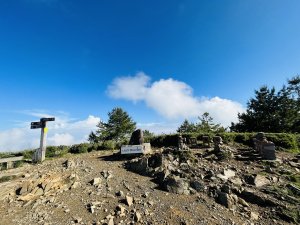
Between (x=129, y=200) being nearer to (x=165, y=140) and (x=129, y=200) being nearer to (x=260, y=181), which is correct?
(x=260, y=181)

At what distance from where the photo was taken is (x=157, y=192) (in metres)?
9.23

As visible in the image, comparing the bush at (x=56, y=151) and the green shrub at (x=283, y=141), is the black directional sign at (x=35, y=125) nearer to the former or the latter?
the bush at (x=56, y=151)

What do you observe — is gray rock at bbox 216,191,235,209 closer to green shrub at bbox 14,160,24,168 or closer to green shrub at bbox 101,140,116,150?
green shrub at bbox 101,140,116,150

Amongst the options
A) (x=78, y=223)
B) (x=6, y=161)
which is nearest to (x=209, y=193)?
(x=78, y=223)

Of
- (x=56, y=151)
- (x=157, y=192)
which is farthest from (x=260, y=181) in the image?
(x=56, y=151)

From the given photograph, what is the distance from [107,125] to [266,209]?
4429 centimetres

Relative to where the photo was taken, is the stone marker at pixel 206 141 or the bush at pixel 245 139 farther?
the bush at pixel 245 139

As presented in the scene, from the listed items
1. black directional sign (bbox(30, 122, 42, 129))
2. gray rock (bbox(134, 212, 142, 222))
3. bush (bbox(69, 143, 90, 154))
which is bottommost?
gray rock (bbox(134, 212, 142, 222))

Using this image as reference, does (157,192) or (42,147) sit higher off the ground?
(42,147)

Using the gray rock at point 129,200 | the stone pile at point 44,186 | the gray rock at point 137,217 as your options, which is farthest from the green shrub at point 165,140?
the gray rock at point 137,217

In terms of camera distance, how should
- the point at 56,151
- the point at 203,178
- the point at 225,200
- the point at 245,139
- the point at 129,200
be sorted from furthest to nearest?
the point at 245,139, the point at 56,151, the point at 203,178, the point at 225,200, the point at 129,200

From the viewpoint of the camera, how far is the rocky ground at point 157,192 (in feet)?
25.4

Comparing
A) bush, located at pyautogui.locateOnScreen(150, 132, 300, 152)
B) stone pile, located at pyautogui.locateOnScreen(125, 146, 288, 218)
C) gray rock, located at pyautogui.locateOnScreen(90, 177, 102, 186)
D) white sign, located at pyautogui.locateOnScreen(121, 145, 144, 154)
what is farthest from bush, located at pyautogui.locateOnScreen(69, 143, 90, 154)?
gray rock, located at pyautogui.locateOnScreen(90, 177, 102, 186)

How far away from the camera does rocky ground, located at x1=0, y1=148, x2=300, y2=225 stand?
7730mm
